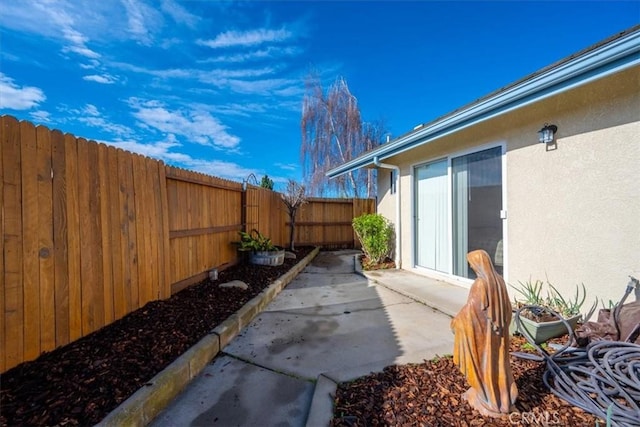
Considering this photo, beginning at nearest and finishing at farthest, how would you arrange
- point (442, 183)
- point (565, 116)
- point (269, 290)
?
point (565, 116) < point (269, 290) < point (442, 183)

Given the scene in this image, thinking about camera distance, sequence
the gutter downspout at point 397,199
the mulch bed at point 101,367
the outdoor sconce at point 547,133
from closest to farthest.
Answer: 1. the mulch bed at point 101,367
2. the outdoor sconce at point 547,133
3. the gutter downspout at point 397,199

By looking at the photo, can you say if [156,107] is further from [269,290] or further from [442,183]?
[442,183]

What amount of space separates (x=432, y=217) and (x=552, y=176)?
88.1 inches

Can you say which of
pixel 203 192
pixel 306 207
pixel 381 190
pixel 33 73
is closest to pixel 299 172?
pixel 306 207

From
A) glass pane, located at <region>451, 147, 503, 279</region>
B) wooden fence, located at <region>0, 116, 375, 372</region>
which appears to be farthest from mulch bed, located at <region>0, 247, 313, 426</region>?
glass pane, located at <region>451, 147, 503, 279</region>

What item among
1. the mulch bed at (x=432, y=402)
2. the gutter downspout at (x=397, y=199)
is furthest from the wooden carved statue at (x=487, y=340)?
the gutter downspout at (x=397, y=199)

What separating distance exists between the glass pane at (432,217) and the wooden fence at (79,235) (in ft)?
14.2

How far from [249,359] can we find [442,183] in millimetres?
4371

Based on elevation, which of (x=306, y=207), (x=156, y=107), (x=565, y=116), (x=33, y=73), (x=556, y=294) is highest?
(x=156, y=107)

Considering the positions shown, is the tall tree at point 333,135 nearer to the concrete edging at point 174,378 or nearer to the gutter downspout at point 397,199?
the gutter downspout at point 397,199

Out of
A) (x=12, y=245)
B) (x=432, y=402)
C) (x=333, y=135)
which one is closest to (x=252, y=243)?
(x=12, y=245)

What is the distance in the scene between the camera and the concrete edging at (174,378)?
5.24 feet

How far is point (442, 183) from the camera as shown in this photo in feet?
17.0

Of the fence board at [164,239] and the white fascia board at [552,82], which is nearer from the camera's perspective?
the white fascia board at [552,82]
